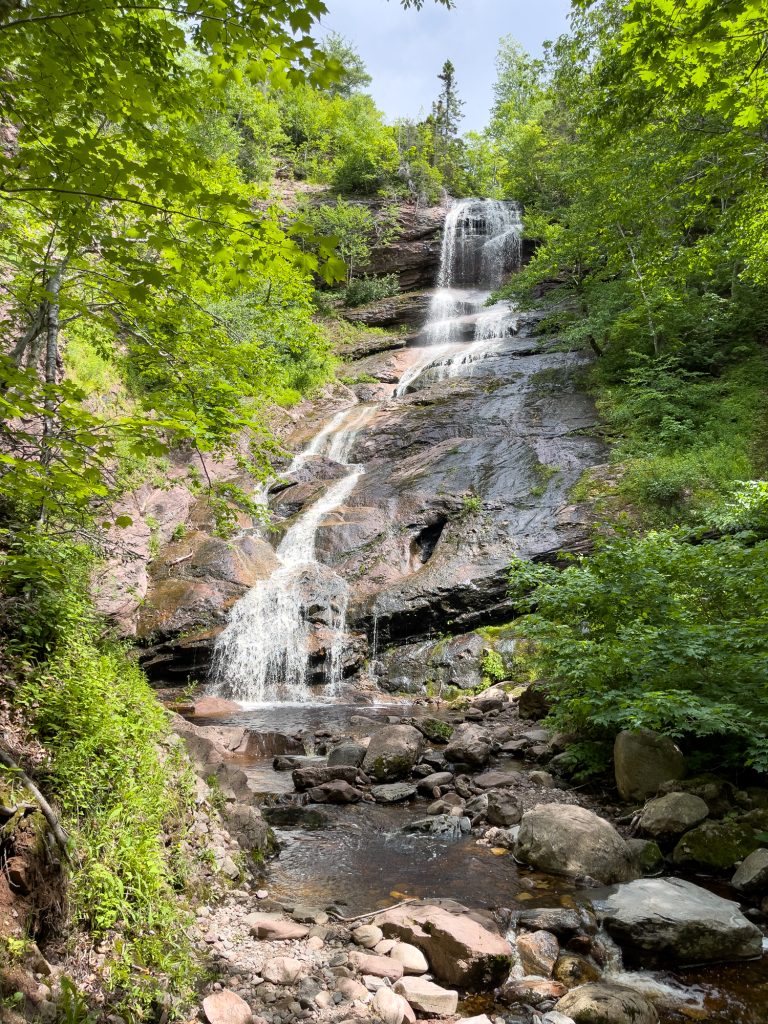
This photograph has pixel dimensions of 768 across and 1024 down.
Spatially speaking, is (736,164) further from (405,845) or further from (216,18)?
(405,845)

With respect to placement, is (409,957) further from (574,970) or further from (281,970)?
(574,970)

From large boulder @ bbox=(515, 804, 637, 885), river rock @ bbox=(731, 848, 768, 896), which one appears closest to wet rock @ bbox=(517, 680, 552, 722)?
large boulder @ bbox=(515, 804, 637, 885)

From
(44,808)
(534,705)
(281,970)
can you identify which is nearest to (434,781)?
(534,705)

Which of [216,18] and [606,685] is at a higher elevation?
[216,18]

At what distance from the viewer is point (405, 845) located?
5.41m

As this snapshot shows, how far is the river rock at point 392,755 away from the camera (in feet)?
23.2

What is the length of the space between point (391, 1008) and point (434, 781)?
3815 millimetres

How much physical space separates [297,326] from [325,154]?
122 ft

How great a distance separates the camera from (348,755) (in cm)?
741

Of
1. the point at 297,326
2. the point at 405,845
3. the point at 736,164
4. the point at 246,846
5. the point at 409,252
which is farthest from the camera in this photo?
the point at 409,252

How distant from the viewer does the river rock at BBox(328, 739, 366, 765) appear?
7.34m

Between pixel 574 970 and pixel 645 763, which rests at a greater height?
pixel 645 763

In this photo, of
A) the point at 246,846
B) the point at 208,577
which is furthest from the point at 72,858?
the point at 208,577

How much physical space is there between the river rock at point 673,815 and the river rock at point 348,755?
11.6 ft
